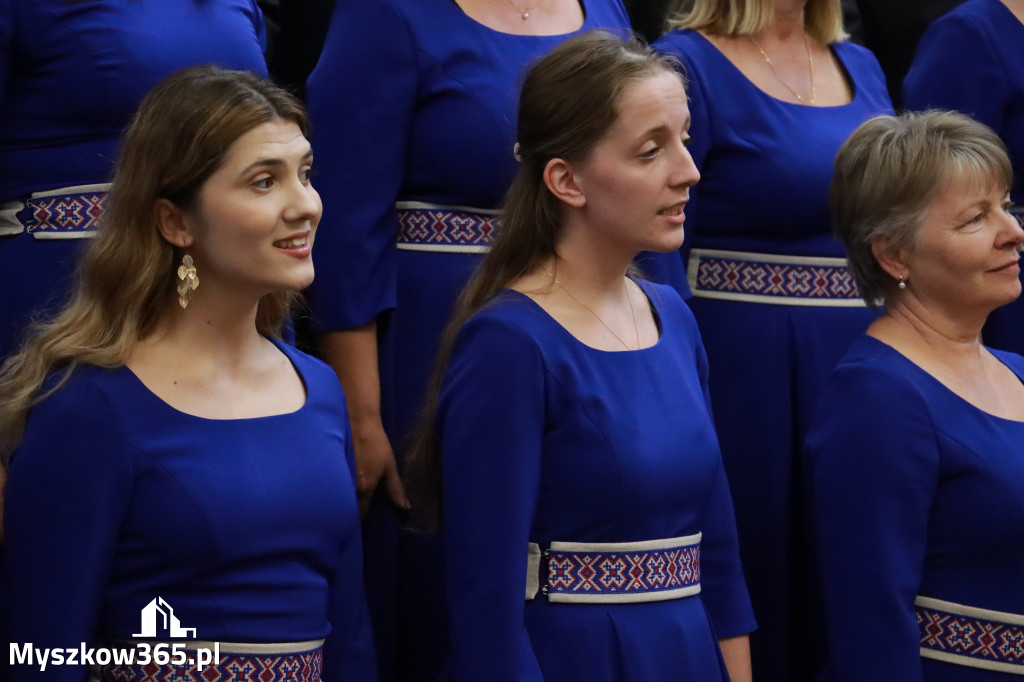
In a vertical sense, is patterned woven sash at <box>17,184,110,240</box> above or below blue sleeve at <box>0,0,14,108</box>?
below

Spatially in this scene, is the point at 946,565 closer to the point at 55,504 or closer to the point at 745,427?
the point at 745,427

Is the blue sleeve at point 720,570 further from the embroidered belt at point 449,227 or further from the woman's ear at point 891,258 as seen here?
the embroidered belt at point 449,227

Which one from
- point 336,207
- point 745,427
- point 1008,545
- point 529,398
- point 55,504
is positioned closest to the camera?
point 55,504

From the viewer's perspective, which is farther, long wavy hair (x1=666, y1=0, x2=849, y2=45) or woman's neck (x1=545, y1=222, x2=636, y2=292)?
long wavy hair (x1=666, y1=0, x2=849, y2=45)

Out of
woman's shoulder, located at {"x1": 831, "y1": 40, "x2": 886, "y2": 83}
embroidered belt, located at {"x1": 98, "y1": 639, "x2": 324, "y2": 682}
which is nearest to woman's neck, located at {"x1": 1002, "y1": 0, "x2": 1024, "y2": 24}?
woman's shoulder, located at {"x1": 831, "y1": 40, "x2": 886, "y2": 83}

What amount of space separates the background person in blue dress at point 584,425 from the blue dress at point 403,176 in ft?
→ 1.30

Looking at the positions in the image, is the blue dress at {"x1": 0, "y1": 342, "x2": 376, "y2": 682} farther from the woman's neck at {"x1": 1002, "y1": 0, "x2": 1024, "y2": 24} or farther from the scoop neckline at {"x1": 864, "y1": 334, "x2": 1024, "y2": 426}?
the woman's neck at {"x1": 1002, "y1": 0, "x2": 1024, "y2": 24}

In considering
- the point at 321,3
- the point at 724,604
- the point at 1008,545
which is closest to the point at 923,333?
the point at 1008,545

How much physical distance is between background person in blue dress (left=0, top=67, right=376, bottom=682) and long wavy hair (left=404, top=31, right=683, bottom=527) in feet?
0.68

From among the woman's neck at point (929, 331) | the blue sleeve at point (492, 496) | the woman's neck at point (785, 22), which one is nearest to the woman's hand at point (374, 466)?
the blue sleeve at point (492, 496)

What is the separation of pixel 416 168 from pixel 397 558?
31.5 inches

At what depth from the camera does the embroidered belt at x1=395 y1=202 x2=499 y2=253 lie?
365cm

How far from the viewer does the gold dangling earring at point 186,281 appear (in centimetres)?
286

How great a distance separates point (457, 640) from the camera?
9.59 feet
